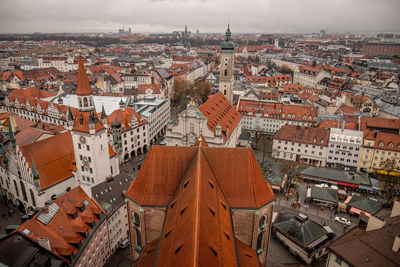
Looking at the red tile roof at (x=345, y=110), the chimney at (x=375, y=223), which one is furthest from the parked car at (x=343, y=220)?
the red tile roof at (x=345, y=110)

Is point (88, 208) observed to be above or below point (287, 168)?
above

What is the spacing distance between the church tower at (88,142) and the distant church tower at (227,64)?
47328 mm

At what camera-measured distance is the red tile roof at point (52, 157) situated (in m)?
45.2

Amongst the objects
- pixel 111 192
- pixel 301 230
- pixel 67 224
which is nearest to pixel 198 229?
pixel 67 224

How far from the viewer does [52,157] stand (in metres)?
47.4

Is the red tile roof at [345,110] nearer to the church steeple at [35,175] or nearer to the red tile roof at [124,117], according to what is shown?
the red tile roof at [124,117]

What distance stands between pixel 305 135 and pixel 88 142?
171 ft

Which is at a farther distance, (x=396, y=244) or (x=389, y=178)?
(x=389, y=178)

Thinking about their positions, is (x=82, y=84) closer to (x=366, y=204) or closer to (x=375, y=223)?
(x=375, y=223)

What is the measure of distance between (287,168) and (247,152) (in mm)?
30136

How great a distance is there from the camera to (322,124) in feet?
251

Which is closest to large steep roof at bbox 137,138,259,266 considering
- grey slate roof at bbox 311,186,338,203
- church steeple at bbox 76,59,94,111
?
church steeple at bbox 76,59,94,111

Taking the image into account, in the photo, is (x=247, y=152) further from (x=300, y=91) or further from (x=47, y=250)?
(x=300, y=91)

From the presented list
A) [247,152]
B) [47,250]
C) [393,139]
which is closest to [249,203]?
[247,152]
